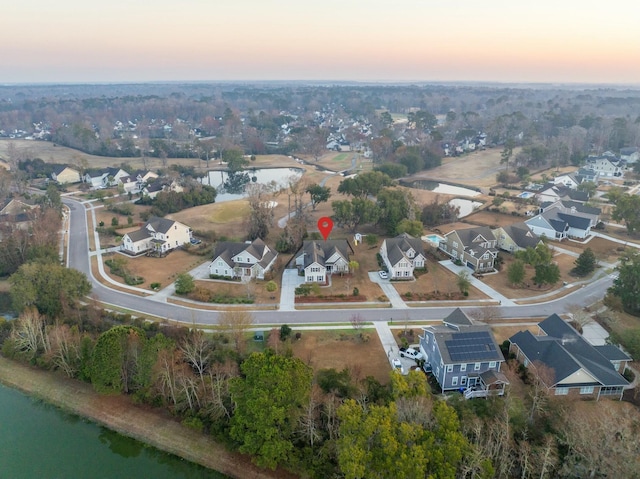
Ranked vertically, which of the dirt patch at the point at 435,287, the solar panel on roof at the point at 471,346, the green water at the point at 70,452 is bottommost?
the green water at the point at 70,452

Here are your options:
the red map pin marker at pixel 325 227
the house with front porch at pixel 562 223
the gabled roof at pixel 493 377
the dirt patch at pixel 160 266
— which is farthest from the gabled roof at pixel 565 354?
the dirt patch at pixel 160 266

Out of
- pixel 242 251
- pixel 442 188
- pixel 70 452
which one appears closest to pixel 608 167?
pixel 442 188

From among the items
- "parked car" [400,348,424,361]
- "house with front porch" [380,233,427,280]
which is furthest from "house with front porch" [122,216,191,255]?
"parked car" [400,348,424,361]

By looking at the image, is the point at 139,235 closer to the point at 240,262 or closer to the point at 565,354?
the point at 240,262

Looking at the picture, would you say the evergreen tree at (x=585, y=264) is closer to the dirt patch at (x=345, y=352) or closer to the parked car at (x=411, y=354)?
the parked car at (x=411, y=354)

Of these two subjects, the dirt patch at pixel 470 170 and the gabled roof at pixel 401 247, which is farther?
the dirt patch at pixel 470 170

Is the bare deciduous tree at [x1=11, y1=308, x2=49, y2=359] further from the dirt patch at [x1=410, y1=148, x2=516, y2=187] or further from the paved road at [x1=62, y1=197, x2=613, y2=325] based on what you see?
the dirt patch at [x1=410, y1=148, x2=516, y2=187]
